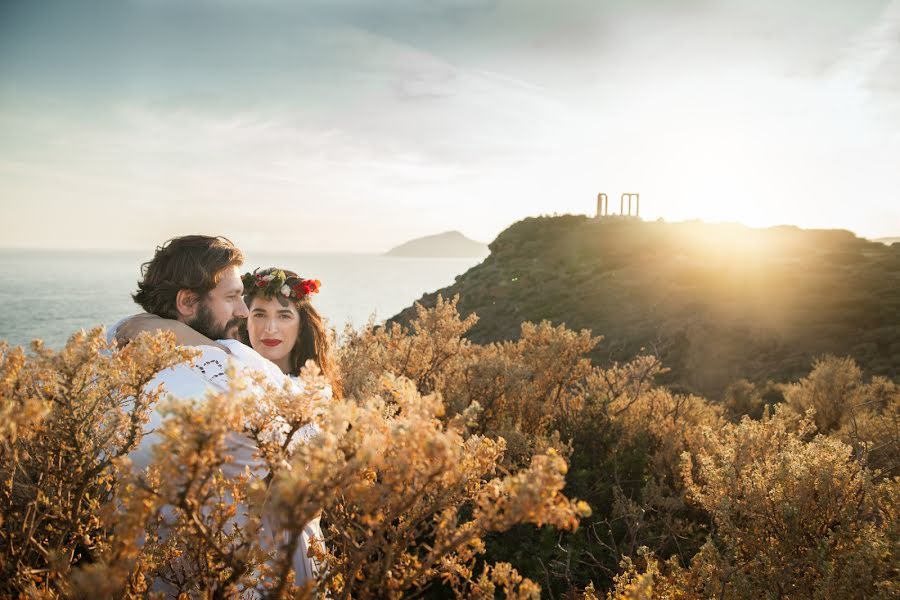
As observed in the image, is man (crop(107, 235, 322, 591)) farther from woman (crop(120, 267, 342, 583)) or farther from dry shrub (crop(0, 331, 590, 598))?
dry shrub (crop(0, 331, 590, 598))

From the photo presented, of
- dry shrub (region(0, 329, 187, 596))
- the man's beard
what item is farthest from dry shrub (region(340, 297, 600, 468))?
dry shrub (region(0, 329, 187, 596))

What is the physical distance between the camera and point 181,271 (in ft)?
9.84

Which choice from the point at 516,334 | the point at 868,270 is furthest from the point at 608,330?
the point at 868,270

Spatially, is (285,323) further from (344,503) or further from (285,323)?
(344,503)

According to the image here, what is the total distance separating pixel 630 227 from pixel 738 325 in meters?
16.7

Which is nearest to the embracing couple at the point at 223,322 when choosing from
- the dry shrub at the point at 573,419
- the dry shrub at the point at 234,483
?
the dry shrub at the point at 234,483

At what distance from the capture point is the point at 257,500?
1244 millimetres

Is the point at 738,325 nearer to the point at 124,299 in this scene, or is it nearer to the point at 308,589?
the point at 308,589

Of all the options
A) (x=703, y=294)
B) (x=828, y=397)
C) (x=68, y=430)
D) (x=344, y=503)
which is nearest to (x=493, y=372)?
(x=344, y=503)

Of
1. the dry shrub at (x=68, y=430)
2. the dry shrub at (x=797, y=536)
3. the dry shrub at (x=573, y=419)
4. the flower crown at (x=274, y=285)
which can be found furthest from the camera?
the flower crown at (x=274, y=285)

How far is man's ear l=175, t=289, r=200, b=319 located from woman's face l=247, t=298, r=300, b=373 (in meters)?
1.20

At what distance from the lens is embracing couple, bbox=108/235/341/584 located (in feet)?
6.59

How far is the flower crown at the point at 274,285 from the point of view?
4.38m

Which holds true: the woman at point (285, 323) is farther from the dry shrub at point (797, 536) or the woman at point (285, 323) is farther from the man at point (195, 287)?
the dry shrub at point (797, 536)
